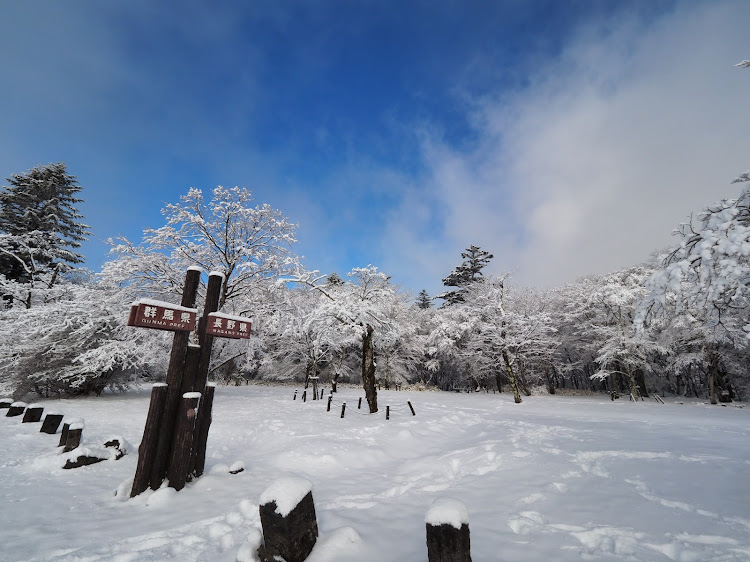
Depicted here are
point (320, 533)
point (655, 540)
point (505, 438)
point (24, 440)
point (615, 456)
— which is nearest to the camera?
point (655, 540)

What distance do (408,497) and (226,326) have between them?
4.43m

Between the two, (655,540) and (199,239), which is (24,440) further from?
(655,540)

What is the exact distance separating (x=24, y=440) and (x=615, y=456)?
40.9 ft

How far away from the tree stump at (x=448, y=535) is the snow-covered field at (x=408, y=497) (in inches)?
32.2

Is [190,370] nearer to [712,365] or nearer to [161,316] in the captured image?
[161,316]

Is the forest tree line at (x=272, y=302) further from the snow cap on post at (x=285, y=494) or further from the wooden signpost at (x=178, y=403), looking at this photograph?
the snow cap on post at (x=285, y=494)

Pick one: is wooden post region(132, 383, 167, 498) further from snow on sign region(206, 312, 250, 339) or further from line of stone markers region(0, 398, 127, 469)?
line of stone markers region(0, 398, 127, 469)

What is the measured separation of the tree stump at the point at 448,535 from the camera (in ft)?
8.27

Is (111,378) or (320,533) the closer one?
(320,533)

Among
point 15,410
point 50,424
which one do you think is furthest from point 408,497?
point 15,410

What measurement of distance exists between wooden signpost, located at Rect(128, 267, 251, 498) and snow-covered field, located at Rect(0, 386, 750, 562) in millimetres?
337

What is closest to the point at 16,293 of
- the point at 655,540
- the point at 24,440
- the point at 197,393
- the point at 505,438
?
the point at 24,440

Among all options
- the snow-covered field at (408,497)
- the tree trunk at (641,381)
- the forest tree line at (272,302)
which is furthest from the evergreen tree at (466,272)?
the snow-covered field at (408,497)

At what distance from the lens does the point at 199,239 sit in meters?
13.7
